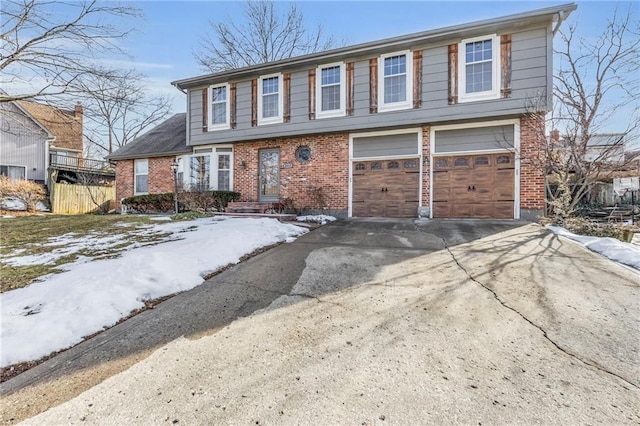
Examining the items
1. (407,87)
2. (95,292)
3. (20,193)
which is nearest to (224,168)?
(407,87)

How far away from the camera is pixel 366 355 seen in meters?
2.31

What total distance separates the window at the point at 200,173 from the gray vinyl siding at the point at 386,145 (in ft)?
20.5

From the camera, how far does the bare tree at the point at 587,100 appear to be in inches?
301

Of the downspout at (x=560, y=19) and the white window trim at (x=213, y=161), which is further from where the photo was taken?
the white window trim at (x=213, y=161)

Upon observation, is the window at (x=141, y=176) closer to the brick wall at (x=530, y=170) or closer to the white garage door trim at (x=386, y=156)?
the white garage door trim at (x=386, y=156)

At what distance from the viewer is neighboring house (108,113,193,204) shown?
1325 centimetres

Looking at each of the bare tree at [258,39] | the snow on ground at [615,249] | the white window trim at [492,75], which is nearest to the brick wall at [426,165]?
the white window trim at [492,75]

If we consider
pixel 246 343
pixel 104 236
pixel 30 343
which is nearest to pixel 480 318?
pixel 246 343

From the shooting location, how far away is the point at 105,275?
3762 millimetres

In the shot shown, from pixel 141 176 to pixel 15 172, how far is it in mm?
13021

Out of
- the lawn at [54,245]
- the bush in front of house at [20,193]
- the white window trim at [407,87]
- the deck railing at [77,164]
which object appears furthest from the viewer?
the deck railing at [77,164]

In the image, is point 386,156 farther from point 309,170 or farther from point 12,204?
point 12,204

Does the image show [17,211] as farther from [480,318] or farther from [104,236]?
[480,318]

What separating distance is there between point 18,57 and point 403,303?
403 inches
